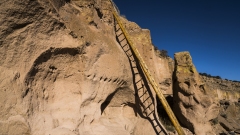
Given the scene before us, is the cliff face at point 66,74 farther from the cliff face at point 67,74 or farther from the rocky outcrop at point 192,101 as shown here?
the rocky outcrop at point 192,101

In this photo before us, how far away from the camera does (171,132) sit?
26.8ft

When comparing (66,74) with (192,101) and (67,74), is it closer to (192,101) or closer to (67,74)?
(67,74)

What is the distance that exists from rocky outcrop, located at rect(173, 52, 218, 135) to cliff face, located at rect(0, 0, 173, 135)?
8.56 ft

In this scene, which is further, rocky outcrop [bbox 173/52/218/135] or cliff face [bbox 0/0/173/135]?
rocky outcrop [bbox 173/52/218/135]

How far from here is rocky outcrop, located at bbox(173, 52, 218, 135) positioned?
881 cm

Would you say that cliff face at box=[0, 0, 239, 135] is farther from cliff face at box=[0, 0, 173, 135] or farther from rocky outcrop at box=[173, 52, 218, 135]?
rocky outcrop at box=[173, 52, 218, 135]

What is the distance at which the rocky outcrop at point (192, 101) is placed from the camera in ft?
28.9

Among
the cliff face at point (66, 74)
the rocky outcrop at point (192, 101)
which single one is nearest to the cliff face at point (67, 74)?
the cliff face at point (66, 74)

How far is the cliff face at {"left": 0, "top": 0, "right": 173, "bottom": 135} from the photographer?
3448 mm

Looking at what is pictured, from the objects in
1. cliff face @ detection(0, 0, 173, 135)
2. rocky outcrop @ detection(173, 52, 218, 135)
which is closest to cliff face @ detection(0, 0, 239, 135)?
cliff face @ detection(0, 0, 173, 135)

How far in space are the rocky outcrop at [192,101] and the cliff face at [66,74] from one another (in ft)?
8.56

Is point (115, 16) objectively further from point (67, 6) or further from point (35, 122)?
point (35, 122)

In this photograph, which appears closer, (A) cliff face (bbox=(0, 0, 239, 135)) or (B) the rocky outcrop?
(A) cliff face (bbox=(0, 0, 239, 135))

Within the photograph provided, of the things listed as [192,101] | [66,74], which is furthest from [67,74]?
[192,101]
